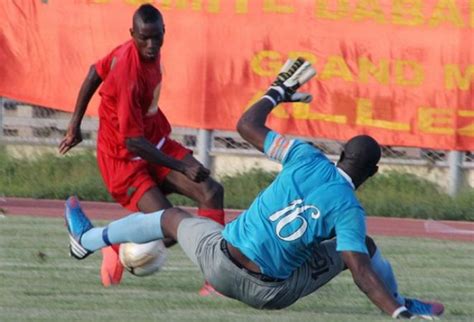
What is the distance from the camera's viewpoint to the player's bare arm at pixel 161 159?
348 inches

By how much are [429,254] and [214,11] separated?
484 centimetres

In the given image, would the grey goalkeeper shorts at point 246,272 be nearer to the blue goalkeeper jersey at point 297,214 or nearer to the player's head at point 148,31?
the blue goalkeeper jersey at point 297,214

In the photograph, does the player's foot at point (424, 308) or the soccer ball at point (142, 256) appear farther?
the soccer ball at point (142, 256)

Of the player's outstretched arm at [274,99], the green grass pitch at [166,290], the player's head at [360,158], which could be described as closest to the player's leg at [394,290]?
the green grass pitch at [166,290]

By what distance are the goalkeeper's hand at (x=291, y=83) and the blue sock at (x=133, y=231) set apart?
0.93 meters

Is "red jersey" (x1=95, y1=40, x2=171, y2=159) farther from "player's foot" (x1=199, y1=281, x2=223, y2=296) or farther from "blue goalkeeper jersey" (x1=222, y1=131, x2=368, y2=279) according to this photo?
"blue goalkeeper jersey" (x1=222, y1=131, x2=368, y2=279)

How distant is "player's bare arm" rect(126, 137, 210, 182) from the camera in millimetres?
8828

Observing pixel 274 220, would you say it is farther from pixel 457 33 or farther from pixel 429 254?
pixel 457 33

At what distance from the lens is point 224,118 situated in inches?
612

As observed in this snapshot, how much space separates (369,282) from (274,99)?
120 centimetres

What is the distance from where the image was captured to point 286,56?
15.3 meters

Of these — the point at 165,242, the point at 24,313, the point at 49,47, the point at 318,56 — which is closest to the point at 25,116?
the point at 49,47

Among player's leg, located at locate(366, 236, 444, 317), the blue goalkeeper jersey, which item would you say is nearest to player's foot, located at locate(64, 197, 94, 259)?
the blue goalkeeper jersey

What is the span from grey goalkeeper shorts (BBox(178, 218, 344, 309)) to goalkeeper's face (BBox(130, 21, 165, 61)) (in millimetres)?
1458
